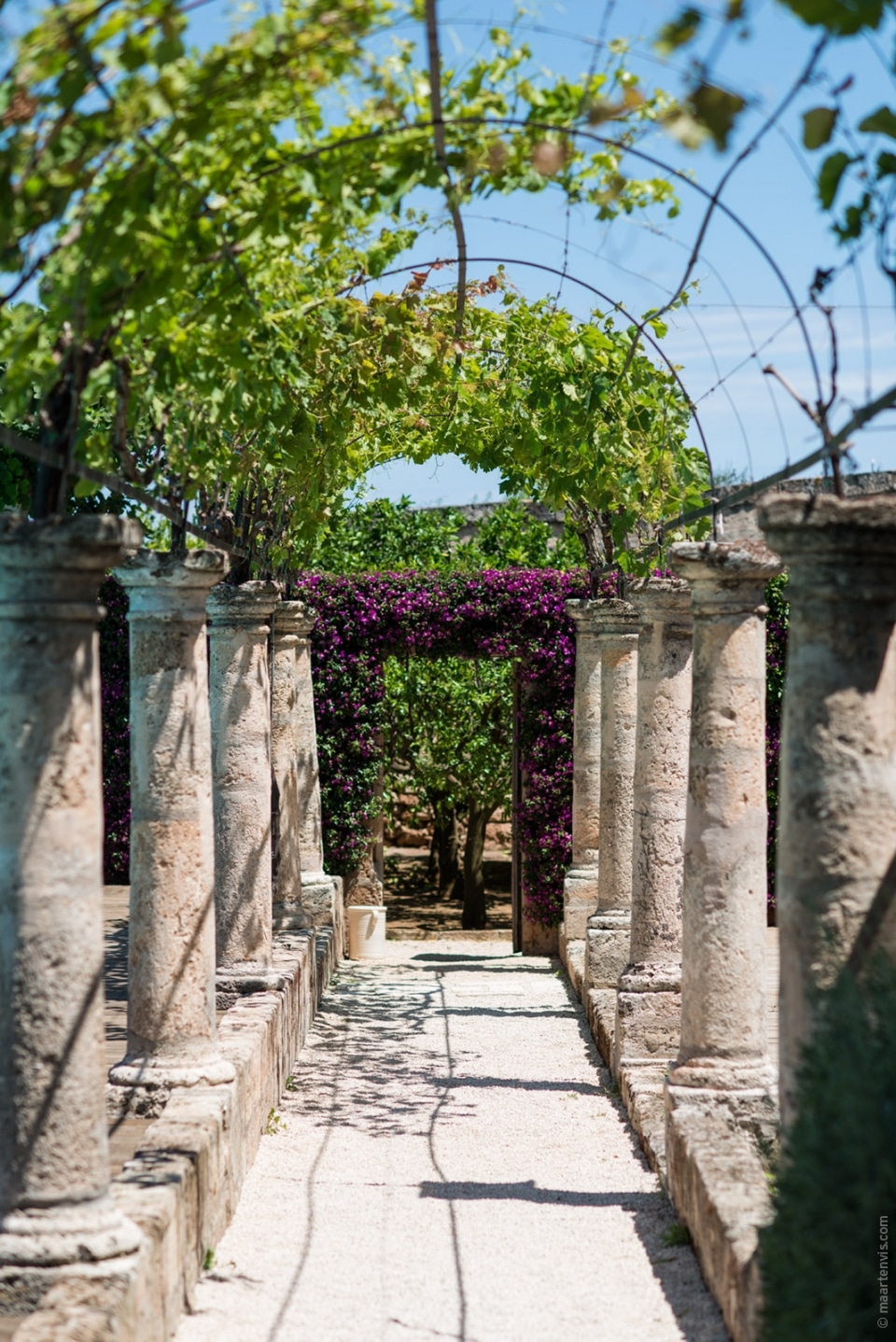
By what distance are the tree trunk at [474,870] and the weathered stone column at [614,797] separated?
5572 millimetres

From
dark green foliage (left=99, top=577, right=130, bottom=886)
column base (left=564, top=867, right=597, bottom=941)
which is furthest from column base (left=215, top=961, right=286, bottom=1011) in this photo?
dark green foliage (left=99, top=577, right=130, bottom=886)

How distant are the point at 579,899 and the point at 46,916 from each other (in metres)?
8.90

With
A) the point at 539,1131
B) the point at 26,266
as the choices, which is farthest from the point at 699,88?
the point at 539,1131

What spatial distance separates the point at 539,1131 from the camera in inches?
298

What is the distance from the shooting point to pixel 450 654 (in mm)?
14625

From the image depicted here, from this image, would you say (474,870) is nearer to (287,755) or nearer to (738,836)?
(287,755)

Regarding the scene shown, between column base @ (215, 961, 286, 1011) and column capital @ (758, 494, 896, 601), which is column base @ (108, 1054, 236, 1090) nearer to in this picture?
column base @ (215, 961, 286, 1011)

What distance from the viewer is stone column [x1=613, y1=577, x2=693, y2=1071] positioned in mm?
8047

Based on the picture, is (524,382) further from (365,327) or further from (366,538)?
(366,538)

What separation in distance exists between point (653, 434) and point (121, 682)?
8.14m

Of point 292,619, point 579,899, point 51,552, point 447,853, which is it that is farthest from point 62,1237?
point 447,853

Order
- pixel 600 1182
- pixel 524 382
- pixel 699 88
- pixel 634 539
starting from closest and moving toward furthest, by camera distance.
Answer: pixel 699 88 < pixel 600 1182 < pixel 524 382 < pixel 634 539

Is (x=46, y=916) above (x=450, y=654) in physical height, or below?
below

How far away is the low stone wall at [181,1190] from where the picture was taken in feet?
12.5
